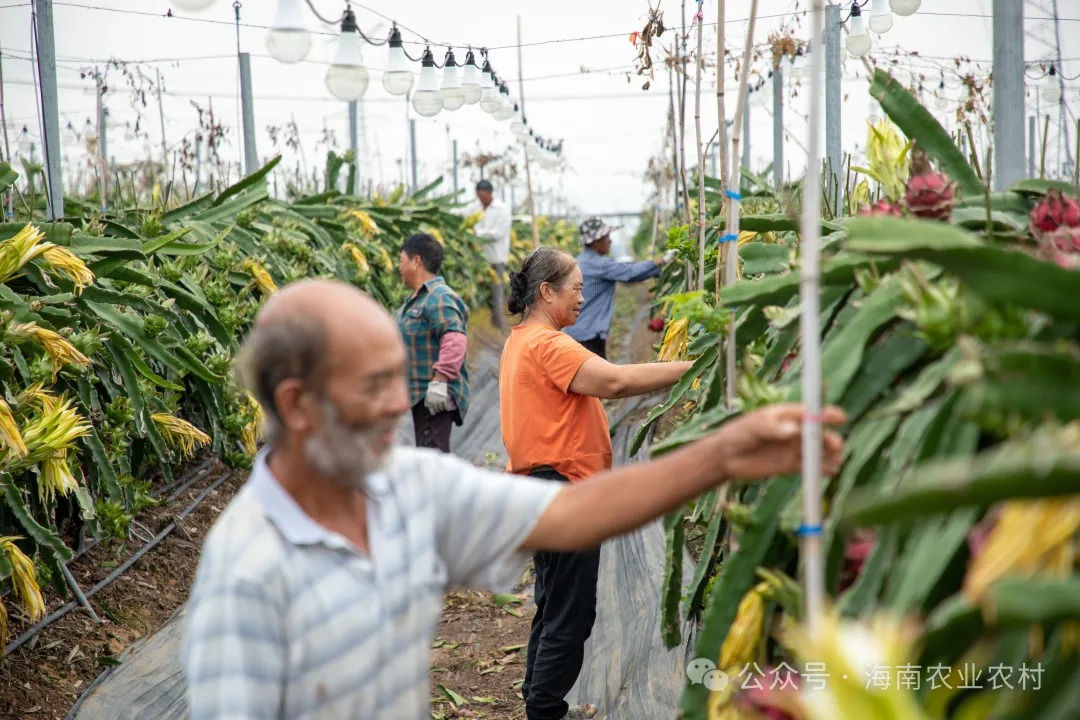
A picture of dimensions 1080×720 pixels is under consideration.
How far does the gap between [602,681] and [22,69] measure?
Result: 9446 millimetres

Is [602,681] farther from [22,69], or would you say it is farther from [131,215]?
[22,69]

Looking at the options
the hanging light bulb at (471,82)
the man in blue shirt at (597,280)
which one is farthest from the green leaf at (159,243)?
the man in blue shirt at (597,280)

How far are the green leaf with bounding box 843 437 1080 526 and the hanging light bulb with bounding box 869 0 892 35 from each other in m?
5.41

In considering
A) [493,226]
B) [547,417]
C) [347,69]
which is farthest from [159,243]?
[493,226]

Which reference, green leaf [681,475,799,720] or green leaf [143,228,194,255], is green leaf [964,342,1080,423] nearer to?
green leaf [681,475,799,720]

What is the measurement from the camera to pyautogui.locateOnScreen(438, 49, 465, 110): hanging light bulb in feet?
18.0

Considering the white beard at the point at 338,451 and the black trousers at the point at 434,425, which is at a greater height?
the white beard at the point at 338,451

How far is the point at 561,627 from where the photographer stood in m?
3.16

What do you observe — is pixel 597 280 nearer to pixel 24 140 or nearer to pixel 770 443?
pixel 770 443

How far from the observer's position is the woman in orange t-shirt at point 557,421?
10.3 feet

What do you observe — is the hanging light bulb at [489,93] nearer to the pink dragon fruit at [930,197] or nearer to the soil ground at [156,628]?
the soil ground at [156,628]

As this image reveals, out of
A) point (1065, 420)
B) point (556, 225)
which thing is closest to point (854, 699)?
point (1065, 420)

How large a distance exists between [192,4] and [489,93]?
3.97m

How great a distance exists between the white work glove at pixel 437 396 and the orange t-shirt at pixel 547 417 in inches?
60.2
